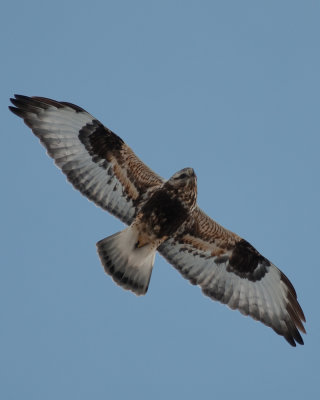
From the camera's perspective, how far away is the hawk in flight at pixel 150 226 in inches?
548

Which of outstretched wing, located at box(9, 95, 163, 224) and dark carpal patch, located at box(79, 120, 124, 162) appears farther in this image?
dark carpal patch, located at box(79, 120, 124, 162)

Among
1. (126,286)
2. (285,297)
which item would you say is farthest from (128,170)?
(285,297)

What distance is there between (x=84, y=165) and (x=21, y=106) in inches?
53.7

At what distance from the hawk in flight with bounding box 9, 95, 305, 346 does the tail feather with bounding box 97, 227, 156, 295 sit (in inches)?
0.6

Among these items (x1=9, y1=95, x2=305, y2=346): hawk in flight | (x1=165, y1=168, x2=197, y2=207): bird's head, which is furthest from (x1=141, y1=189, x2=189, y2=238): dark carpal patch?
(x1=165, y1=168, x2=197, y2=207): bird's head

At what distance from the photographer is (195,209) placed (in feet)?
47.0

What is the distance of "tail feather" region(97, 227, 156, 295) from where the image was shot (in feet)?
45.4

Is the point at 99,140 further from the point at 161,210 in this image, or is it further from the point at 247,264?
the point at 247,264

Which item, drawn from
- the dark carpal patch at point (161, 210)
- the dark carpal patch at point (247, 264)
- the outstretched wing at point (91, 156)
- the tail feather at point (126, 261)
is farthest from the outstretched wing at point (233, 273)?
the outstretched wing at point (91, 156)

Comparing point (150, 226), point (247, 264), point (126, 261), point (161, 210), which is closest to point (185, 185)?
point (161, 210)

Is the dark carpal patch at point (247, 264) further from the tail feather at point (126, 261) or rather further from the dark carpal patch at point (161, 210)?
the tail feather at point (126, 261)

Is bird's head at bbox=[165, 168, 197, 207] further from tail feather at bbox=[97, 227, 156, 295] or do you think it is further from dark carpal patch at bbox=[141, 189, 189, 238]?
tail feather at bbox=[97, 227, 156, 295]

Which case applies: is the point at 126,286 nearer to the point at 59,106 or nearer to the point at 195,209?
the point at 195,209

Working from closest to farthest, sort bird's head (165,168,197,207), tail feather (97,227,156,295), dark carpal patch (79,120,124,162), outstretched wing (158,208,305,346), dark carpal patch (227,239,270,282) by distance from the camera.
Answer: tail feather (97,227,156,295) < bird's head (165,168,197,207) < dark carpal patch (79,120,124,162) < outstretched wing (158,208,305,346) < dark carpal patch (227,239,270,282)
